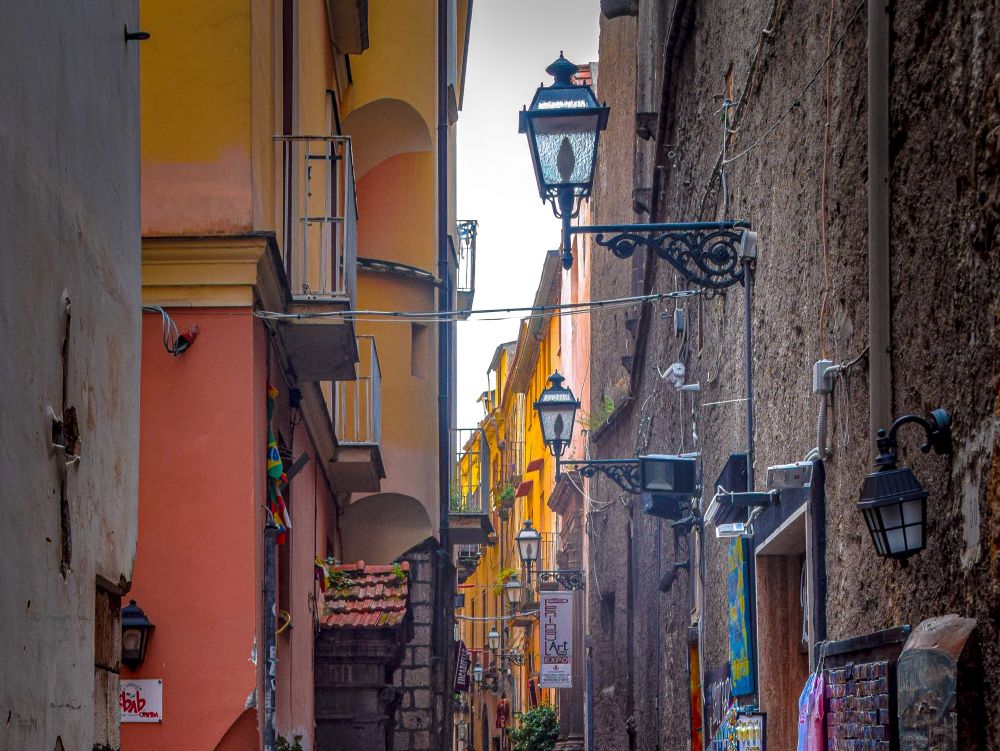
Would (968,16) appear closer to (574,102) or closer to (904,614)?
(904,614)

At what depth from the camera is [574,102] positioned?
9141 mm

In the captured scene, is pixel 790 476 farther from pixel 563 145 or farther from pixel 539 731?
pixel 539 731

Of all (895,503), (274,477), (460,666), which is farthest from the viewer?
(460,666)

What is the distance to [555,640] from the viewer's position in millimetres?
25016

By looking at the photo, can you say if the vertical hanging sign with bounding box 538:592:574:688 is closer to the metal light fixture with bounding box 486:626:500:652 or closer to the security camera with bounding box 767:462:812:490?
the security camera with bounding box 767:462:812:490

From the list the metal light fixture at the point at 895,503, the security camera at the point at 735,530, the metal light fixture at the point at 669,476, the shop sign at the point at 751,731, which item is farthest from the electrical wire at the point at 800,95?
the shop sign at the point at 751,731

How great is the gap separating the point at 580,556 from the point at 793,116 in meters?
22.2

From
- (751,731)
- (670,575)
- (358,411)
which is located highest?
(358,411)

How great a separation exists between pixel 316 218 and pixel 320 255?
324 millimetres

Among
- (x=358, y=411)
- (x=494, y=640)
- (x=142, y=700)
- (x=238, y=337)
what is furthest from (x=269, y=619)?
(x=494, y=640)

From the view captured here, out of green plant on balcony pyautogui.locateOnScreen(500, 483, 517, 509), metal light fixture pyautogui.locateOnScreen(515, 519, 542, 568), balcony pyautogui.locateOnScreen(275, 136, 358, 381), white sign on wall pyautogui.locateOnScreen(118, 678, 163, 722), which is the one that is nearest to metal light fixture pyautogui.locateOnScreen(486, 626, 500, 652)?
green plant on balcony pyautogui.locateOnScreen(500, 483, 517, 509)

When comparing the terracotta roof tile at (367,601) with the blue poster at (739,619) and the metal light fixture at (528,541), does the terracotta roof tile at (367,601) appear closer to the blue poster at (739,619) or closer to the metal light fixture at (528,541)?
the blue poster at (739,619)

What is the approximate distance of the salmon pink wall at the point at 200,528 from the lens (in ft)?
31.0

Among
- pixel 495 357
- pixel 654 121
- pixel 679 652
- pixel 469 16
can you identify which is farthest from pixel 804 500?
pixel 495 357
